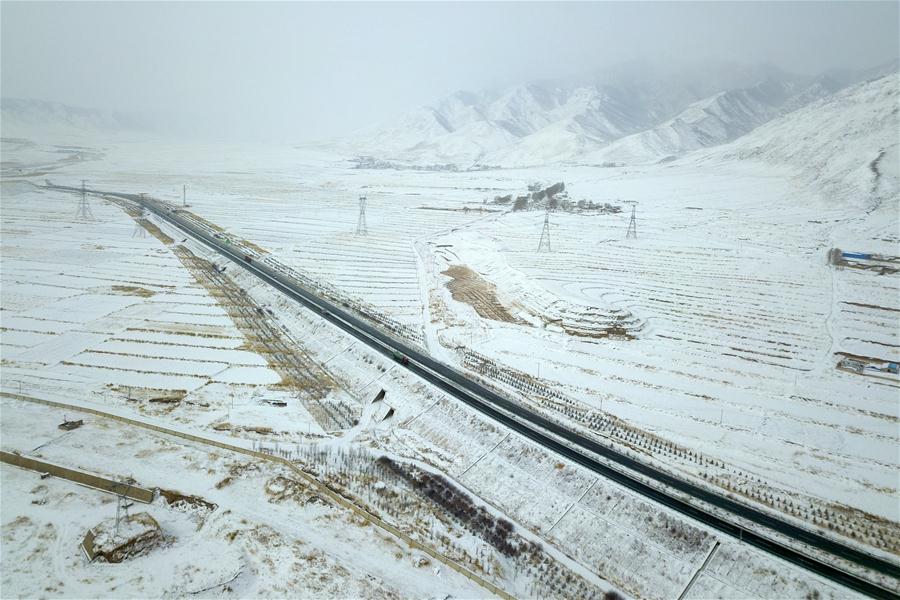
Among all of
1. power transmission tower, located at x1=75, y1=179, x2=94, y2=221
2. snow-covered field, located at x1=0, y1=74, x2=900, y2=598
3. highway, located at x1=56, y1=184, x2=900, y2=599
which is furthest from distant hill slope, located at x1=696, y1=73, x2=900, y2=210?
power transmission tower, located at x1=75, y1=179, x2=94, y2=221

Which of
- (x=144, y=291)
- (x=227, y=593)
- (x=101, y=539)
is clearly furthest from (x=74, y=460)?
(x=144, y=291)

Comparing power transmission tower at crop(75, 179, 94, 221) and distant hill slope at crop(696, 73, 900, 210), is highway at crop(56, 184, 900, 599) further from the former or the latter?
distant hill slope at crop(696, 73, 900, 210)

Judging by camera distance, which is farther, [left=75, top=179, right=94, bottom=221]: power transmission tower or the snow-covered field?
[left=75, top=179, right=94, bottom=221]: power transmission tower

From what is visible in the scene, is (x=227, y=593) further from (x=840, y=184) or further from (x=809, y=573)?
(x=840, y=184)

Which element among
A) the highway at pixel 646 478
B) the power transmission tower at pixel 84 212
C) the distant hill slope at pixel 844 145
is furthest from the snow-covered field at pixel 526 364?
the distant hill slope at pixel 844 145

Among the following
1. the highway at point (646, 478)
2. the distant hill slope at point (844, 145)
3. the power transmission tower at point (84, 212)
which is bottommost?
the highway at point (646, 478)

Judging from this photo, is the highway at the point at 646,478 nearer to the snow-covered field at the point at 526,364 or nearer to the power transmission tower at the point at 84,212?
the snow-covered field at the point at 526,364

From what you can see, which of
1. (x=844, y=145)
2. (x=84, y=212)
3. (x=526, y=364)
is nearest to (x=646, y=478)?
(x=526, y=364)
